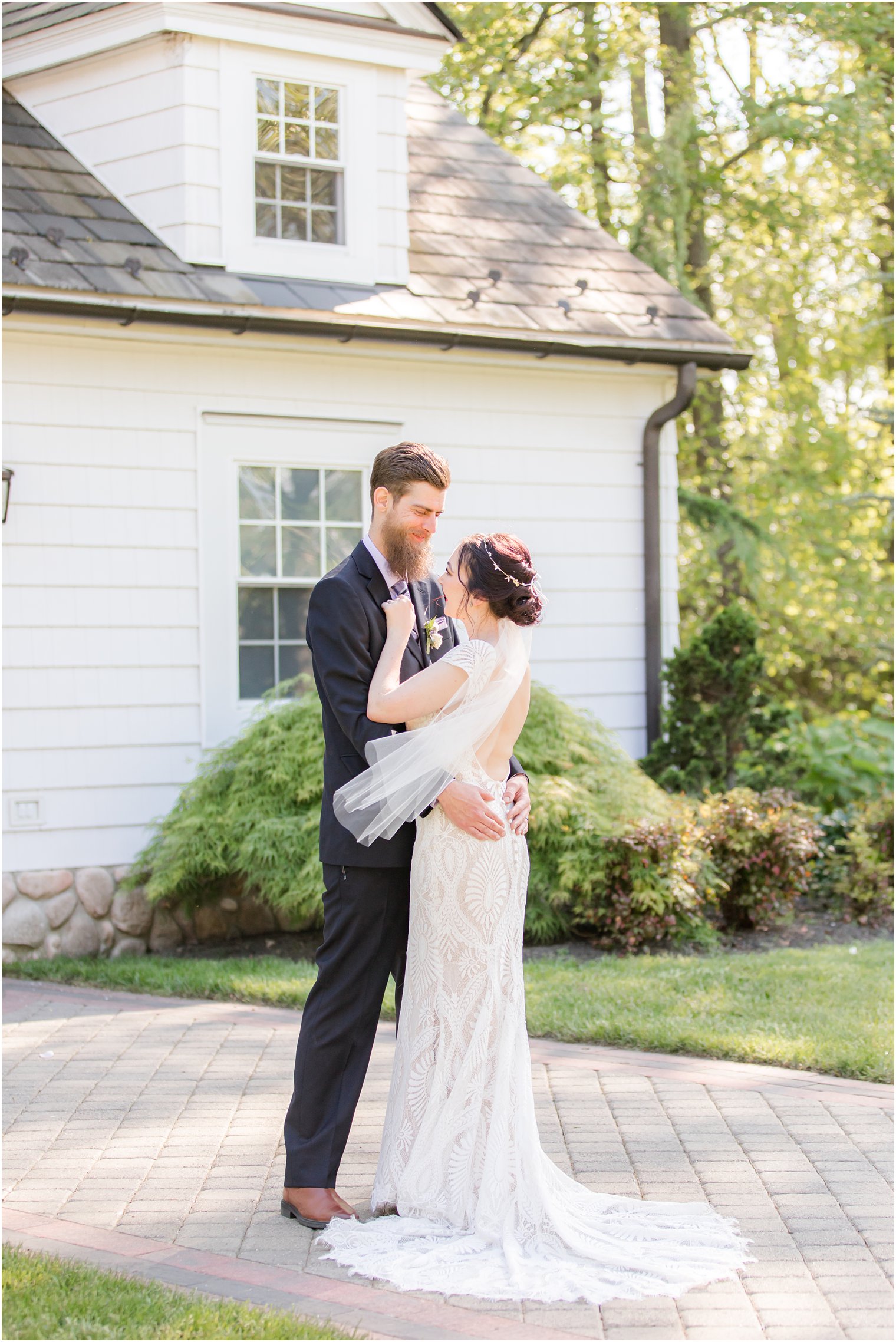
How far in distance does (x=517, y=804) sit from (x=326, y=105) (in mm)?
6935

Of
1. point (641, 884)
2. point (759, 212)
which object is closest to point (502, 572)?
point (641, 884)

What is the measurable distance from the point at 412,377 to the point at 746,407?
11.2 metres

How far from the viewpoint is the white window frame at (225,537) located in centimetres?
900

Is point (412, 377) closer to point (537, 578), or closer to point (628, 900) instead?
point (628, 900)

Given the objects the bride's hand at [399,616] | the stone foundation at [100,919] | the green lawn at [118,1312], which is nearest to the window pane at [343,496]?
the stone foundation at [100,919]

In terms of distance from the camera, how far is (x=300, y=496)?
9.35 m

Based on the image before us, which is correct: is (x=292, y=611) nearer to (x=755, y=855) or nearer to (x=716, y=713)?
(x=716, y=713)

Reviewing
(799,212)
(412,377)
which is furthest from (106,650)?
(799,212)

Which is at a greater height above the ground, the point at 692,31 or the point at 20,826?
the point at 692,31

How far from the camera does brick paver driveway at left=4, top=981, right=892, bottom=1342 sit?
3.60 m

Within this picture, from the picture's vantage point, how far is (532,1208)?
400 cm

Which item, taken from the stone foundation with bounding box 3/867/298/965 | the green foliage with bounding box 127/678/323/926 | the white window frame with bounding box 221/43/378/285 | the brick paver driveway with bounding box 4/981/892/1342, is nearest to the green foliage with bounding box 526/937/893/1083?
the brick paver driveway with bounding box 4/981/892/1342

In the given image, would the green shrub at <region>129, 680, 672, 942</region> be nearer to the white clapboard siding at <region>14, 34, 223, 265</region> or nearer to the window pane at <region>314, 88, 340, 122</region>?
the white clapboard siding at <region>14, 34, 223, 265</region>

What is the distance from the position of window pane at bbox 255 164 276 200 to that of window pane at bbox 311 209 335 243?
348 mm
